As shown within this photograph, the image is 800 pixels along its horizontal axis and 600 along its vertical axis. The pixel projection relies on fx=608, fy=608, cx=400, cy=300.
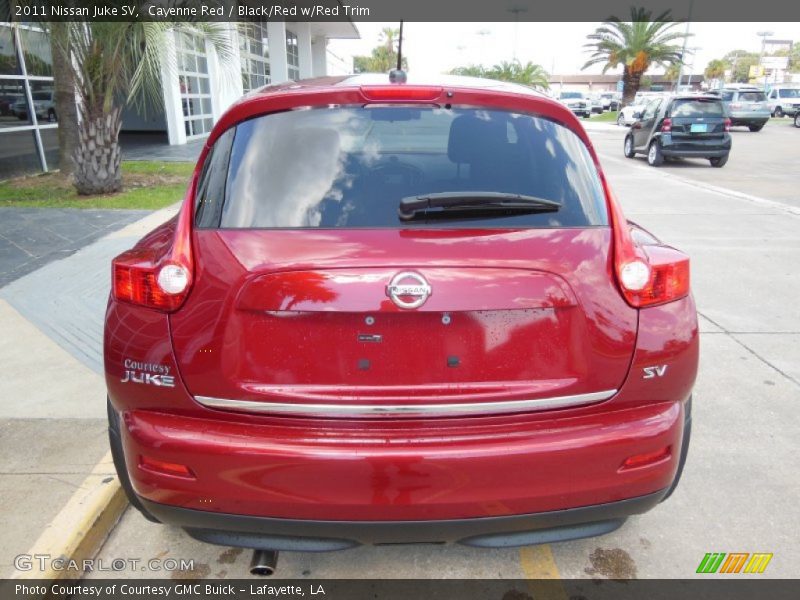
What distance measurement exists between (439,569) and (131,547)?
4.27 ft

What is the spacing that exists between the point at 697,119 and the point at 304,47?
23709 millimetres

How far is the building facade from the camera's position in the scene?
Result: 1052 cm

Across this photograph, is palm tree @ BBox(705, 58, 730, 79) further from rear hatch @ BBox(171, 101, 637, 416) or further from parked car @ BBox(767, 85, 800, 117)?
rear hatch @ BBox(171, 101, 637, 416)

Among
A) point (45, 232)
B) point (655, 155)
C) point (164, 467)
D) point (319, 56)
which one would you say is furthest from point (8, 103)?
point (319, 56)

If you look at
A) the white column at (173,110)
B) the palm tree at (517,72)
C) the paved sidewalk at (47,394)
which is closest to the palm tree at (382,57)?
the palm tree at (517,72)

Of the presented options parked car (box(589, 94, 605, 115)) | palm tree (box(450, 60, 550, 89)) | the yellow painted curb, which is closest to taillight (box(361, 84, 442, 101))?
the yellow painted curb

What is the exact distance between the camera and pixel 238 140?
6.97ft

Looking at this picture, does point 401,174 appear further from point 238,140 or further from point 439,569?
point 439,569

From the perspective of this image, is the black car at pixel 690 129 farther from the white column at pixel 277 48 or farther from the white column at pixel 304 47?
the white column at pixel 304 47

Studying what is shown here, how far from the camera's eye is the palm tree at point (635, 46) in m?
40.8

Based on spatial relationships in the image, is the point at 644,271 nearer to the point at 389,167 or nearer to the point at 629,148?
the point at 389,167

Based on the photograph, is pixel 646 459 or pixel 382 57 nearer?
pixel 646 459

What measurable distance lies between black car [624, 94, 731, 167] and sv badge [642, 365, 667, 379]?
51.5 ft

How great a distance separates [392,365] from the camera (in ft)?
6.07
